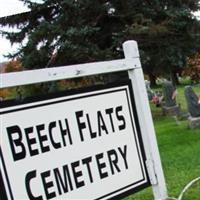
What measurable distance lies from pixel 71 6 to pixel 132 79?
15.9 metres

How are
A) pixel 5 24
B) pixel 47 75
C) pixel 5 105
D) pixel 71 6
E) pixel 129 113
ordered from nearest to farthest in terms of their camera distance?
1. pixel 5 105
2. pixel 47 75
3. pixel 129 113
4. pixel 71 6
5. pixel 5 24

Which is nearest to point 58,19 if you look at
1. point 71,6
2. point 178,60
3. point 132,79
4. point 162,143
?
point 71,6

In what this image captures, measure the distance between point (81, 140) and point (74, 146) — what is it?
0.06 meters

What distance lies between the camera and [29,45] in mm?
19203

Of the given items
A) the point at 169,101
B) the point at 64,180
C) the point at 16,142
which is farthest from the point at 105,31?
the point at 16,142

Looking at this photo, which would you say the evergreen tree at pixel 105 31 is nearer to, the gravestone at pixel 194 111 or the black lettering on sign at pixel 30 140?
the gravestone at pixel 194 111

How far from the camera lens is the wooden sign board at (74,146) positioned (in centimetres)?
258

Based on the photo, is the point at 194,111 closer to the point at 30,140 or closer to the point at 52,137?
the point at 52,137

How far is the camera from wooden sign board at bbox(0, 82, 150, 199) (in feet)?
8.46

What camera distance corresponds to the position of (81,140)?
2.88 metres

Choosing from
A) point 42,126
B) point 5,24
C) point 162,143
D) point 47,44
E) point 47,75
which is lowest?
point 162,143

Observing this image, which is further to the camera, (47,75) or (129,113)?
(129,113)

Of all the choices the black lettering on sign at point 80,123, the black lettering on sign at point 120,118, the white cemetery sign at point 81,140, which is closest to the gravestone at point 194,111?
the white cemetery sign at point 81,140

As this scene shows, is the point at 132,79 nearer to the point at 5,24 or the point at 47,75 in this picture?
the point at 47,75
